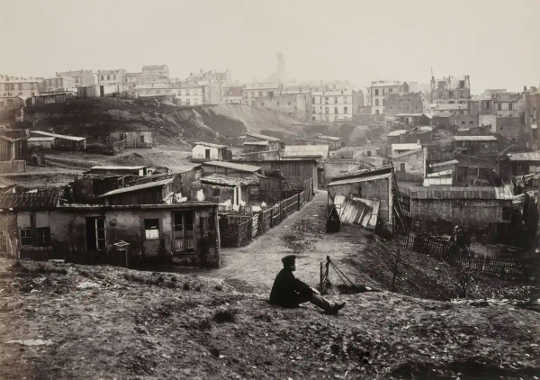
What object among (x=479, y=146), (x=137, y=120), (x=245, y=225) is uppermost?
(x=137, y=120)

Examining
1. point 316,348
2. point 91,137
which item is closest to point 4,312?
point 316,348

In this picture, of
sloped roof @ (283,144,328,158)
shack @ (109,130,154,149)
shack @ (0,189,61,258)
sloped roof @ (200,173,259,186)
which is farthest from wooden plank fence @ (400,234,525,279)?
shack @ (109,130,154,149)

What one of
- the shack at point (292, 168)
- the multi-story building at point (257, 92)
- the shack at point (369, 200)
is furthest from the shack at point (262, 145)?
the multi-story building at point (257, 92)

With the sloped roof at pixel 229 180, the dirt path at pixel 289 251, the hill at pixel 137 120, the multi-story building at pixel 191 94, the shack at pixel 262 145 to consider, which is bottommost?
the dirt path at pixel 289 251

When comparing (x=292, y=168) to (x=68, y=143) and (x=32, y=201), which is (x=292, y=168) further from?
(x=32, y=201)

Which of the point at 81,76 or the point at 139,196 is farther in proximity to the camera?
the point at 81,76

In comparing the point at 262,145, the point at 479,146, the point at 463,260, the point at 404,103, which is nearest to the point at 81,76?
the point at 262,145

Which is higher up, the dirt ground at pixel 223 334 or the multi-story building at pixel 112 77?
the multi-story building at pixel 112 77

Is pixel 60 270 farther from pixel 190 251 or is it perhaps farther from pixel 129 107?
pixel 129 107

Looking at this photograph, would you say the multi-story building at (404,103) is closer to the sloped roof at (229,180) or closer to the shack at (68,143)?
the shack at (68,143)
